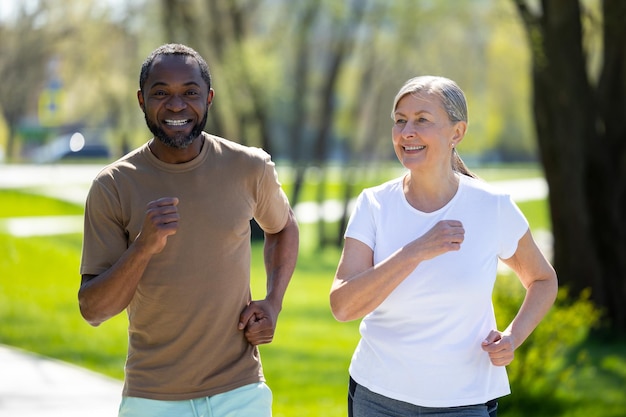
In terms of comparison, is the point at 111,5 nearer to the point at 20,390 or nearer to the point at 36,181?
the point at 36,181

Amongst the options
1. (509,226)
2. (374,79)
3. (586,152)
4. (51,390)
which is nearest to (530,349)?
(51,390)

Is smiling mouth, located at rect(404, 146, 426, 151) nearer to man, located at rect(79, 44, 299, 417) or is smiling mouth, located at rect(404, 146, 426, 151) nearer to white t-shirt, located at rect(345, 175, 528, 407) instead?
white t-shirt, located at rect(345, 175, 528, 407)

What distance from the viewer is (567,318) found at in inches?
359

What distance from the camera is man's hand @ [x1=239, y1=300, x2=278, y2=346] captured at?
3.60 metres

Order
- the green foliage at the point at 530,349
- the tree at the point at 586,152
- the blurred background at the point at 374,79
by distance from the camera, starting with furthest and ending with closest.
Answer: the blurred background at the point at 374,79 → the tree at the point at 586,152 → the green foliage at the point at 530,349

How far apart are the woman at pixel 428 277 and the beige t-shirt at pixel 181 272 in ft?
1.17

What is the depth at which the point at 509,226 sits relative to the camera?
363 cm

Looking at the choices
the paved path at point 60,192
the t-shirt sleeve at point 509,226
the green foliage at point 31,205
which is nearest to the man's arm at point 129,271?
the t-shirt sleeve at point 509,226

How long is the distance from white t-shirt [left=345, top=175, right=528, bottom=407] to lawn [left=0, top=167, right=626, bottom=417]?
5.37 meters

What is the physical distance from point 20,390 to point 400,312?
5.56 meters

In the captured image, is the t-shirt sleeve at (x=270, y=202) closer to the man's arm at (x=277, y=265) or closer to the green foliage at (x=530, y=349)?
the man's arm at (x=277, y=265)

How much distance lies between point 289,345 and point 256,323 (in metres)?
10.6

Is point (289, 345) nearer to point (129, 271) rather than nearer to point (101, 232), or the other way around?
point (101, 232)

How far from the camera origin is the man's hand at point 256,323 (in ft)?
11.8
